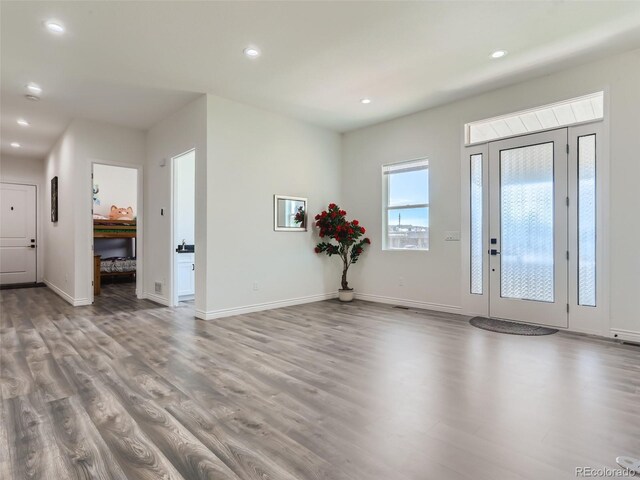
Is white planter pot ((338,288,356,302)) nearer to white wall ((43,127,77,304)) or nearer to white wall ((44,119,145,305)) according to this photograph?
white wall ((44,119,145,305))

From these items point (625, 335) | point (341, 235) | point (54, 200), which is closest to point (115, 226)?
point (54, 200)

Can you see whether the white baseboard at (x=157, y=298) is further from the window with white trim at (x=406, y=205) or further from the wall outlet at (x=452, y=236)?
the wall outlet at (x=452, y=236)

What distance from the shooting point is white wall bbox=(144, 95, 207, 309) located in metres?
4.50

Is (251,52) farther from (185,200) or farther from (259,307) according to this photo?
(185,200)

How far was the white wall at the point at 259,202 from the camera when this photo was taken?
→ 14.9 ft

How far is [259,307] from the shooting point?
196 inches

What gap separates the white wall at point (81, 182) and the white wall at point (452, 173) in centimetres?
381

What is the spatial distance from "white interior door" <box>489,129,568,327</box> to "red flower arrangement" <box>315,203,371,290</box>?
2.03 metres

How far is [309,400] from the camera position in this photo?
222 centimetres

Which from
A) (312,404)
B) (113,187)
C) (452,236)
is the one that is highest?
(113,187)

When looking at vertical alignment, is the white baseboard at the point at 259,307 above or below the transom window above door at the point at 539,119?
below

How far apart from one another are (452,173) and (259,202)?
109 inches

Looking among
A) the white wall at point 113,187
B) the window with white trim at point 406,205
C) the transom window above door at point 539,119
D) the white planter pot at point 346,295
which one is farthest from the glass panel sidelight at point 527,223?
the white wall at point 113,187

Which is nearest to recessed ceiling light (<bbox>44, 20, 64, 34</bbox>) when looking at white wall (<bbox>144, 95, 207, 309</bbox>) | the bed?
white wall (<bbox>144, 95, 207, 309</bbox>)
